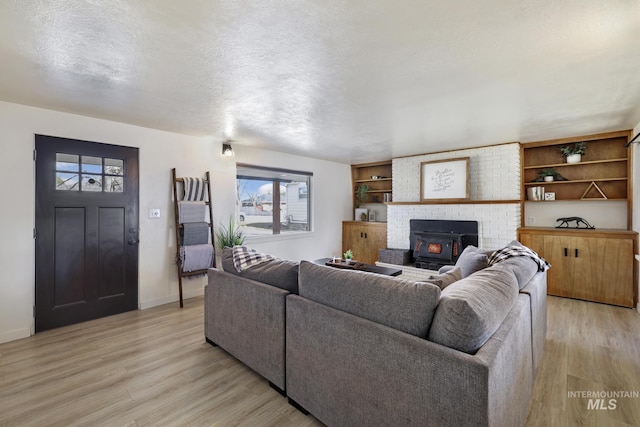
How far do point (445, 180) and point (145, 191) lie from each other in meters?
4.51

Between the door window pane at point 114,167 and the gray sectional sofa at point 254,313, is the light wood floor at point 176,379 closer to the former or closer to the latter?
the gray sectional sofa at point 254,313

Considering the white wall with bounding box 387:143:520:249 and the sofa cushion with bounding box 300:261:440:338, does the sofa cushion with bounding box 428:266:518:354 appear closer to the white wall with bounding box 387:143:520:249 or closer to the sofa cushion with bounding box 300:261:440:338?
the sofa cushion with bounding box 300:261:440:338

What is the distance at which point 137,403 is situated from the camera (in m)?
1.84

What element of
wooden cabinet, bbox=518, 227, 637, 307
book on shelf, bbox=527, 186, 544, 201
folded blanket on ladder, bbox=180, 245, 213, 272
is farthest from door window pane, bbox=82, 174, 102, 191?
book on shelf, bbox=527, 186, 544, 201

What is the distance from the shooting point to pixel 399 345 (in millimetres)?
1301

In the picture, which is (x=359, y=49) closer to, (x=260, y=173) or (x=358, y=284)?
(x=358, y=284)

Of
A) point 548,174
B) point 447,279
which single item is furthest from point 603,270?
point 447,279

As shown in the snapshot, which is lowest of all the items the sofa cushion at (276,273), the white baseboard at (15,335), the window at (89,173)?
the white baseboard at (15,335)

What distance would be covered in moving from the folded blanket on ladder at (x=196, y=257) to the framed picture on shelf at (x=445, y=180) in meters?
3.65

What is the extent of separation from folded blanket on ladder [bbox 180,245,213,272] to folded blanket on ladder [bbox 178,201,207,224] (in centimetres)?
36

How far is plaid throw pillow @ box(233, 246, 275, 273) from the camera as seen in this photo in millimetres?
2320

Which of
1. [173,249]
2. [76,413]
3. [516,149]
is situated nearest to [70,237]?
[173,249]

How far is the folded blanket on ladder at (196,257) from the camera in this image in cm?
368

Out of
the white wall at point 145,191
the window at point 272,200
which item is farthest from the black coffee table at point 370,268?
the window at point 272,200
